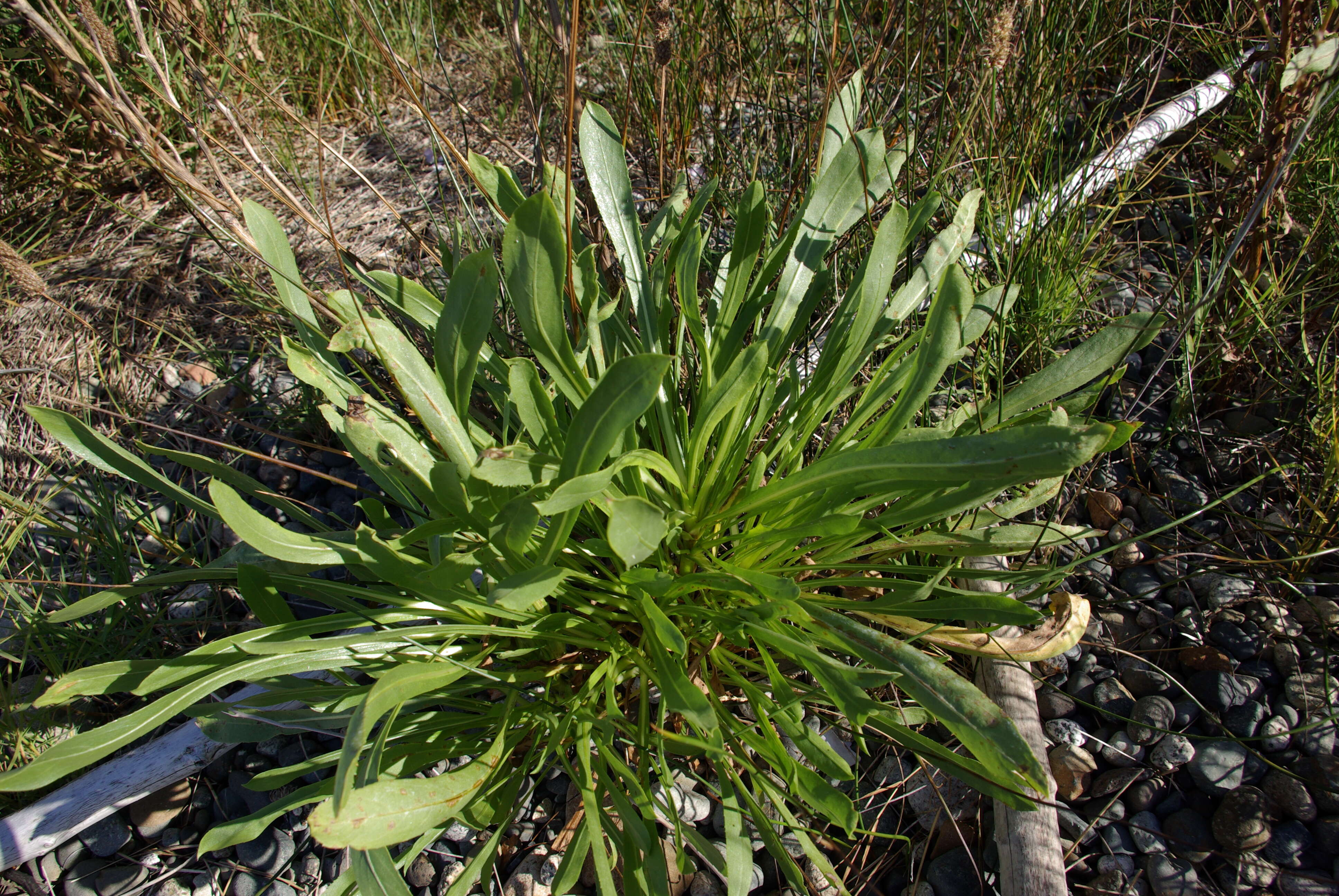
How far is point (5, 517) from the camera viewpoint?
5.72 feet

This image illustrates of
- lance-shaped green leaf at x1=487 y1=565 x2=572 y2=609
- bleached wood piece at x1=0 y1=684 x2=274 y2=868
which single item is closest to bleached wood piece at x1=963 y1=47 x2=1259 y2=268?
lance-shaped green leaf at x1=487 y1=565 x2=572 y2=609

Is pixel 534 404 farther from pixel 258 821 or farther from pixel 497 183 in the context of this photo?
pixel 258 821

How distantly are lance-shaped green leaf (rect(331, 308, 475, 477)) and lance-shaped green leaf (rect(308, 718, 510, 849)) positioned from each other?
1.16 feet

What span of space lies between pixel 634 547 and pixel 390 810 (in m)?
0.41

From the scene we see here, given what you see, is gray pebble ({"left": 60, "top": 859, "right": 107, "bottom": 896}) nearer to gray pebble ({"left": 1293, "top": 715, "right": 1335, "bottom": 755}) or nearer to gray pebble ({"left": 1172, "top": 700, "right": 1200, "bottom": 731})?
gray pebble ({"left": 1172, "top": 700, "right": 1200, "bottom": 731})

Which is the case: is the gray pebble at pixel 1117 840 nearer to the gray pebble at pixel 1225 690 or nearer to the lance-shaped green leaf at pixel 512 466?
the gray pebble at pixel 1225 690

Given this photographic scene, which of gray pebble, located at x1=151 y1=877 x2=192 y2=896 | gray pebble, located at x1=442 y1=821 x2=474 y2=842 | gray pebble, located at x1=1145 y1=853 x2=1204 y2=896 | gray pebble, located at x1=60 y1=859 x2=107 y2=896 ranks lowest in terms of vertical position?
gray pebble, located at x1=60 y1=859 x2=107 y2=896

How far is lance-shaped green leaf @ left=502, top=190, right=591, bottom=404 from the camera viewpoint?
971 millimetres

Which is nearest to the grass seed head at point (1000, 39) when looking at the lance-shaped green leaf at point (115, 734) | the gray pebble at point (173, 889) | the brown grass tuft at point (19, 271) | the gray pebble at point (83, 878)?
the lance-shaped green leaf at point (115, 734)

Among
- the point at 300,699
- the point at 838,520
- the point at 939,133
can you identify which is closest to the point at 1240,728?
the point at 838,520

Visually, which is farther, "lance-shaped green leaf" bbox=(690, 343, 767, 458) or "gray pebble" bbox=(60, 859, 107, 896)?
"gray pebble" bbox=(60, 859, 107, 896)

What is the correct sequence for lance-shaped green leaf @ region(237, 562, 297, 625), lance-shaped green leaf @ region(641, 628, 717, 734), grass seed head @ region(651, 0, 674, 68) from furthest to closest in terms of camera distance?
grass seed head @ region(651, 0, 674, 68)
lance-shaped green leaf @ region(237, 562, 297, 625)
lance-shaped green leaf @ region(641, 628, 717, 734)

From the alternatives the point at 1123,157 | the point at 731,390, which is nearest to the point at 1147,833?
the point at 731,390

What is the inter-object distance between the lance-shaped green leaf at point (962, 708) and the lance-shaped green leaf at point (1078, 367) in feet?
1.25
